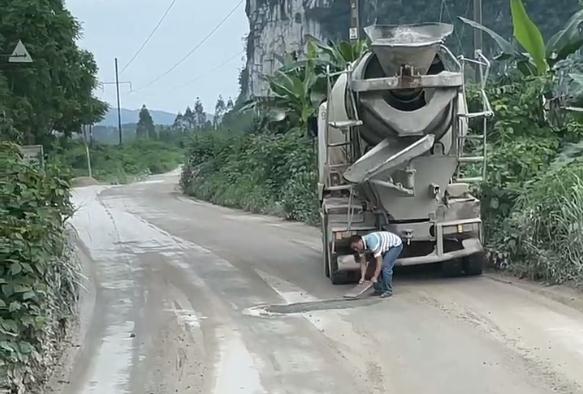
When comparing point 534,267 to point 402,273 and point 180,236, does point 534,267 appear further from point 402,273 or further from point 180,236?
point 180,236

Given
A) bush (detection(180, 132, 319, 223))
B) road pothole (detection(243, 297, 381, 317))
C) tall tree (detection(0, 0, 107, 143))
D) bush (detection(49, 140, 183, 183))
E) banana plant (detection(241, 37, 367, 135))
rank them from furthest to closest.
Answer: bush (detection(49, 140, 183, 183)) → tall tree (detection(0, 0, 107, 143)) → bush (detection(180, 132, 319, 223)) → banana plant (detection(241, 37, 367, 135)) → road pothole (detection(243, 297, 381, 317))

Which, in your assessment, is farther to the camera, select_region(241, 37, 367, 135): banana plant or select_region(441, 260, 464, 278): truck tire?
select_region(241, 37, 367, 135): banana plant

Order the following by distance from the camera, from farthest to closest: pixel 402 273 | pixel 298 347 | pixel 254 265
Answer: pixel 254 265 → pixel 402 273 → pixel 298 347

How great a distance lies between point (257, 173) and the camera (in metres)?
30.9

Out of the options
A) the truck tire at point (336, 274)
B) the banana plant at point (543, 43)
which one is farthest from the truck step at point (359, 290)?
the banana plant at point (543, 43)

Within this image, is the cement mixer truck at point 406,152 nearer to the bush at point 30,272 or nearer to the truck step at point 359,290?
the truck step at point 359,290

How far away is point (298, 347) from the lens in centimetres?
856

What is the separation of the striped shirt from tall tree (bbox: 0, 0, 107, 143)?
15686 mm

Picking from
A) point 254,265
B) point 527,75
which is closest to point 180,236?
point 254,265

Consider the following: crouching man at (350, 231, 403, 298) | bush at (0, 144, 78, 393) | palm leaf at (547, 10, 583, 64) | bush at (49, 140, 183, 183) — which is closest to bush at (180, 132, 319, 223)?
palm leaf at (547, 10, 583, 64)

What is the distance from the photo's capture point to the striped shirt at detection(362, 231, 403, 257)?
11047mm

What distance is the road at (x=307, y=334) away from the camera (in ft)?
24.1

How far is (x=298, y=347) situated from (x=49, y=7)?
2348 cm

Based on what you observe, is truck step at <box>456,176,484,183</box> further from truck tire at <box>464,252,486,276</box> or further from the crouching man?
the crouching man
